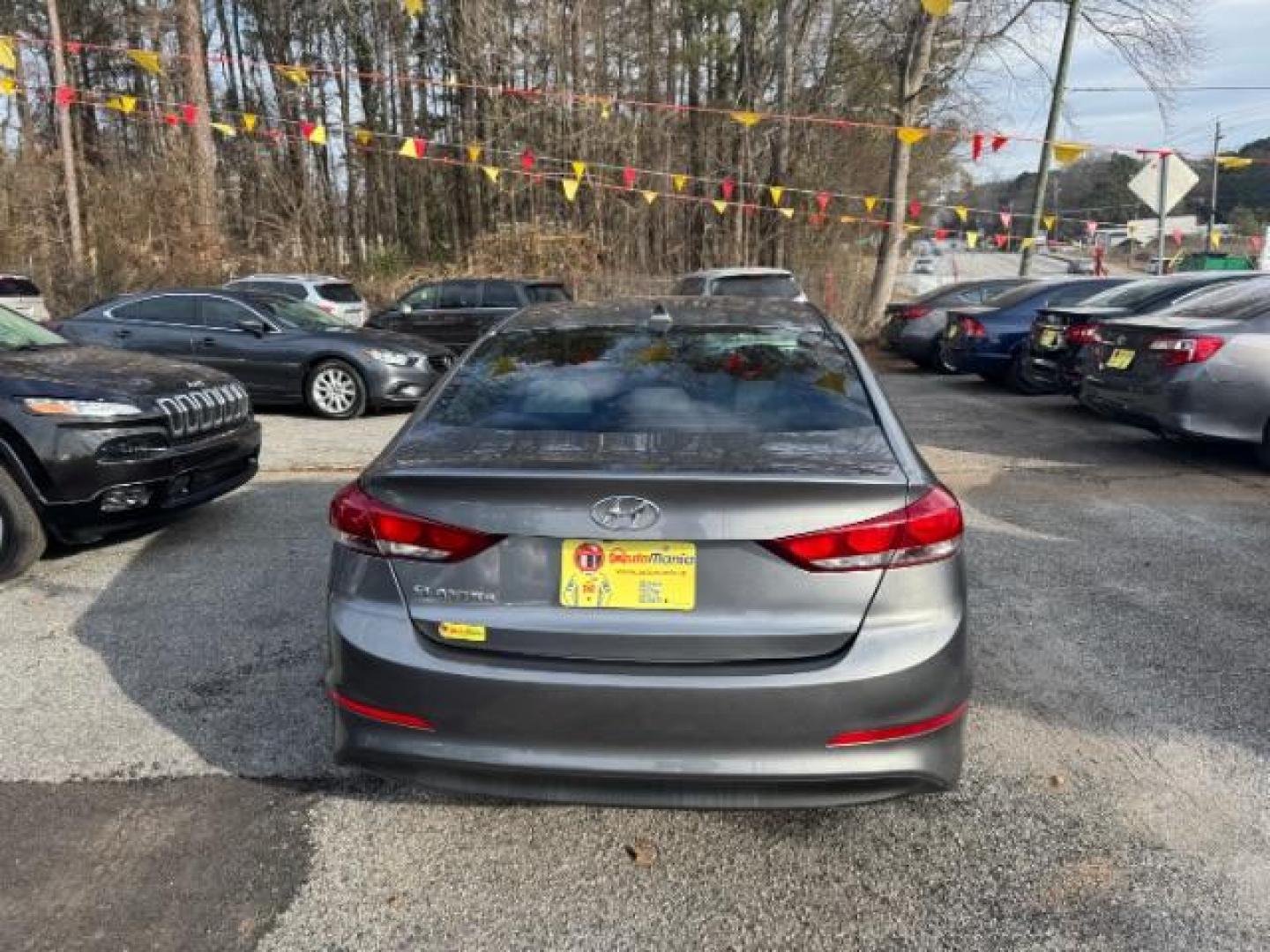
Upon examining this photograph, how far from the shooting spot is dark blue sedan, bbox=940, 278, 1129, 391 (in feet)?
41.3

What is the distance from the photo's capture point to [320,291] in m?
15.7

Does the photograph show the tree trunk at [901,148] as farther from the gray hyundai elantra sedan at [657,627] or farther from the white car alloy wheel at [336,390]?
the gray hyundai elantra sedan at [657,627]

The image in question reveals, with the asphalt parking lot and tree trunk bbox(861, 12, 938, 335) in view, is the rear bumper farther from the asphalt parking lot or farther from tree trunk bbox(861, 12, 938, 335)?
tree trunk bbox(861, 12, 938, 335)

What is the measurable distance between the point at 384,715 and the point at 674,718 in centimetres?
76

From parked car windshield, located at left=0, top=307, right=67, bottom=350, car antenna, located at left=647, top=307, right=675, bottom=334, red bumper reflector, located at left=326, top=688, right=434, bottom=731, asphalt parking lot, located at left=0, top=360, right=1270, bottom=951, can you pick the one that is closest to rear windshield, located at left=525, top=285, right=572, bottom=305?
parked car windshield, located at left=0, top=307, right=67, bottom=350

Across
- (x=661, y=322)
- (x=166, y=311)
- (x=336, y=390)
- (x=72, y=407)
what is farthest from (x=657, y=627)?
(x=166, y=311)

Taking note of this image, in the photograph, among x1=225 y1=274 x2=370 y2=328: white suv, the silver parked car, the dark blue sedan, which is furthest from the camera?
x1=225 y1=274 x2=370 y2=328: white suv

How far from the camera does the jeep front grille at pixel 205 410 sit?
5254mm

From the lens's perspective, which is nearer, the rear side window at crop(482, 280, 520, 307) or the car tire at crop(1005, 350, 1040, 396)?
the car tire at crop(1005, 350, 1040, 396)

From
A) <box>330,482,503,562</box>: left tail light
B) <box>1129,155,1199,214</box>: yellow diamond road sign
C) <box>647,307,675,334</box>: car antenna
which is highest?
<box>1129,155,1199,214</box>: yellow diamond road sign

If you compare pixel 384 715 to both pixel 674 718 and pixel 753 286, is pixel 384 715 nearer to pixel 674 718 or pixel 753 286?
pixel 674 718

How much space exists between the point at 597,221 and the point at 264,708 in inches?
811

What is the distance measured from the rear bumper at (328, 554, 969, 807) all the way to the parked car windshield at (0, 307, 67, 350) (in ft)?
15.2

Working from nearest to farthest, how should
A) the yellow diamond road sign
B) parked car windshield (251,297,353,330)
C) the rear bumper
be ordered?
the rear bumper → parked car windshield (251,297,353,330) → the yellow diamond road sign
